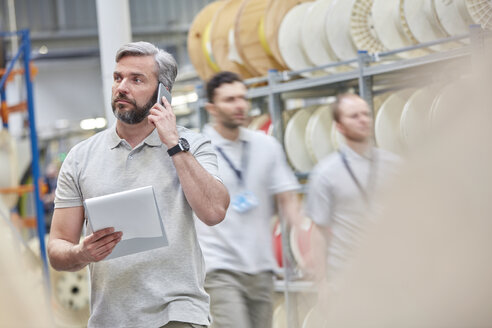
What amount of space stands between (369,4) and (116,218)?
3.84 m

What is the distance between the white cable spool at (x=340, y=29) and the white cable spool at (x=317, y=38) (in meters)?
0.15

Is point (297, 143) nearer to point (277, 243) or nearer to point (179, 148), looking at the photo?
point (277, 243)

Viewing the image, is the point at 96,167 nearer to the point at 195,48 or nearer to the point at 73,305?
the point at 195,48

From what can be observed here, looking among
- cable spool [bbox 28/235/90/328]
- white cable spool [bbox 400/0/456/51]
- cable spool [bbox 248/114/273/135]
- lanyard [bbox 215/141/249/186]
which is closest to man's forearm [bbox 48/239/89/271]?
lanyard [bbox 215/141/249/186]

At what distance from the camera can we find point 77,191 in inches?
89.3

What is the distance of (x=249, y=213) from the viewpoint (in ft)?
11.8

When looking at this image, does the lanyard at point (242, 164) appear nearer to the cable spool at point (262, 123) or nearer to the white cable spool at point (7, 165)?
the cable spool at point (262, 123)

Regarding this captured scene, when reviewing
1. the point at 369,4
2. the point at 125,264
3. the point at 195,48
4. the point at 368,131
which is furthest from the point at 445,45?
the point at 125,264

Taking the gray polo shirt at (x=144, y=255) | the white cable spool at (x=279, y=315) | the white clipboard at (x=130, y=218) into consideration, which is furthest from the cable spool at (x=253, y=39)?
the white clipboard at (x=130, y=218)

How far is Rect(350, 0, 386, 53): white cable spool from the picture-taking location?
5.23 metres

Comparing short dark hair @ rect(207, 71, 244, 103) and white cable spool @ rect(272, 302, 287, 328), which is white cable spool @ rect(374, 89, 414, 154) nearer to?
short dark hair @ rect(207, 71, 244, 103)

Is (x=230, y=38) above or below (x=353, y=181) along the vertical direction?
above

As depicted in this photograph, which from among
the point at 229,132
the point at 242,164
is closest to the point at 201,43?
the point at 229,132

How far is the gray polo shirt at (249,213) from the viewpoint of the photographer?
3529mm
